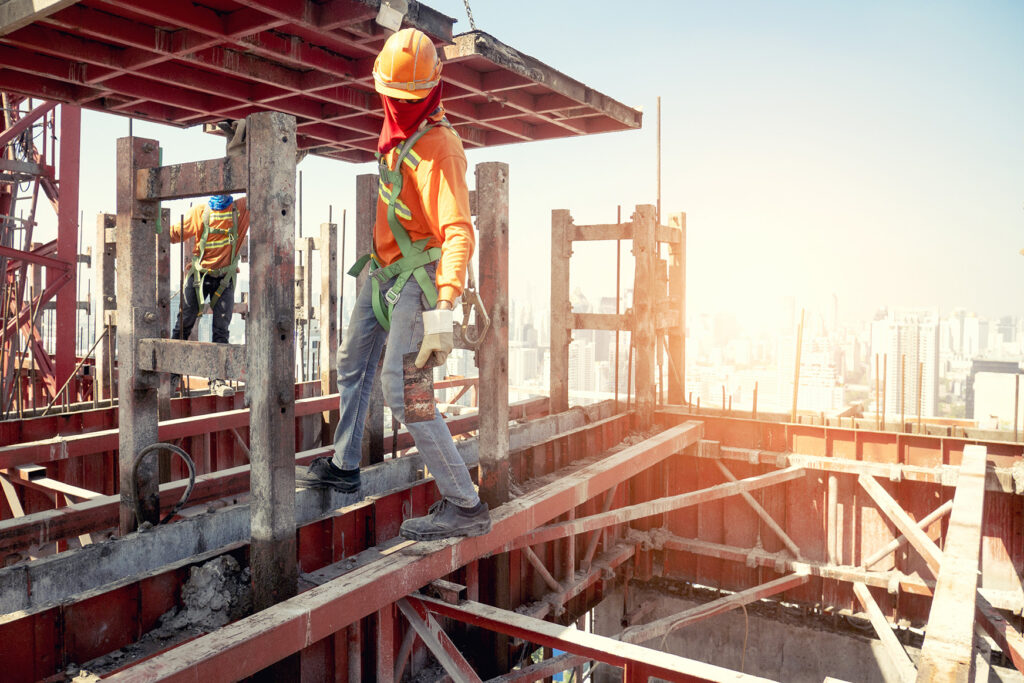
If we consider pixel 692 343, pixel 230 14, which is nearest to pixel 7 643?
pixel 230 14

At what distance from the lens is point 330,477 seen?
4344 mm

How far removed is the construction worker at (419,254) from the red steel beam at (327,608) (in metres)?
0.23

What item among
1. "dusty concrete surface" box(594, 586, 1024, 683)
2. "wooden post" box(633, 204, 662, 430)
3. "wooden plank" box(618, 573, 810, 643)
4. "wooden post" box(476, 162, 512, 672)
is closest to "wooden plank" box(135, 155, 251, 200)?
"wooden post" box(476, 162, 512, 672)

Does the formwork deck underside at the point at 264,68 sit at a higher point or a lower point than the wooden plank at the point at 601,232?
higher

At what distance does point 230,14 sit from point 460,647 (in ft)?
17.4

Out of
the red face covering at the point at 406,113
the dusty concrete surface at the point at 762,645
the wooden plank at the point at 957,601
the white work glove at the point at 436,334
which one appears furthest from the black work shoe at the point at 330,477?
the dusty concrete surface at the point at 762,645

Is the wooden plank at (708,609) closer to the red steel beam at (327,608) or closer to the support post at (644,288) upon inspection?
the red steel beam at (327,608)

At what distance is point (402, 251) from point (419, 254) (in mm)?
93

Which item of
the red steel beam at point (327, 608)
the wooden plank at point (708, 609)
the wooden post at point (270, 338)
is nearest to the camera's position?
the red steel beam at point (327, 608)

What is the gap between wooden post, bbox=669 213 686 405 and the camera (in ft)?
31.6

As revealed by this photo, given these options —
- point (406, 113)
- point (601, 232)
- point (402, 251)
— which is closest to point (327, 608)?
point (402, 251)

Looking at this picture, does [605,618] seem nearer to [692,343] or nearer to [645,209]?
[645,209]

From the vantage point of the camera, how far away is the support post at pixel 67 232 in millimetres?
13906

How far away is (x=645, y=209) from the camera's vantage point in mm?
8148
